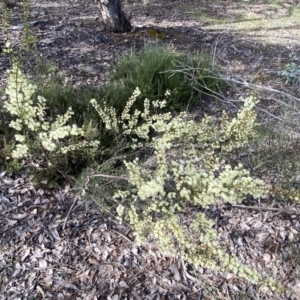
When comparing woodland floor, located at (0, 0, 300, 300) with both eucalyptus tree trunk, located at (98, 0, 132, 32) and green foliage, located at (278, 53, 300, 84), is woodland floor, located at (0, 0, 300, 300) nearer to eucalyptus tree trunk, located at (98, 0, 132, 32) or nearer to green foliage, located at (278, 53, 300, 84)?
green foliage, located at (278, 53, 300, 84)

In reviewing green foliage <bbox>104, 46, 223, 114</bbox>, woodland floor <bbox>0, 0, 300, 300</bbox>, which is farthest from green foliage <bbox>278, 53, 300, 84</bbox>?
woodland floor <bbox>0, 0, 300, 300</bbox>

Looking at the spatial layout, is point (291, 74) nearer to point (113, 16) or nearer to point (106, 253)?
point (113, 16)

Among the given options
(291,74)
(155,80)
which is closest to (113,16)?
(155,80)

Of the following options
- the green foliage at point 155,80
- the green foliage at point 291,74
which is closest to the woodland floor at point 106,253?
the green foliage at point 155,80

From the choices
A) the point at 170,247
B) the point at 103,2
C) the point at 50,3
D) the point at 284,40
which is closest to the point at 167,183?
the point at 170,247

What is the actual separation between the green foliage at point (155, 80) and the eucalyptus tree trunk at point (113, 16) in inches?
66.3

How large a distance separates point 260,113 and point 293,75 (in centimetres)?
96

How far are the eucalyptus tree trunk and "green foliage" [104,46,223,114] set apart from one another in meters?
1.68

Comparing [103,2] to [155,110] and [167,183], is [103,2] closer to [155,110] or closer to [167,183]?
[155,110]

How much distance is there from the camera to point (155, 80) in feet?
11.8

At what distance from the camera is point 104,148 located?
2824 millimetres

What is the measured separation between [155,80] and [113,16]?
2.29 meters

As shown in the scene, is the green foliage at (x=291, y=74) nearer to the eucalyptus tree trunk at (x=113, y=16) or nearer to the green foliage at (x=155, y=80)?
the green foliage at (x=155, y=80)

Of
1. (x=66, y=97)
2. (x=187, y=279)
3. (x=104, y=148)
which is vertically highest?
(x=66, y=97)
